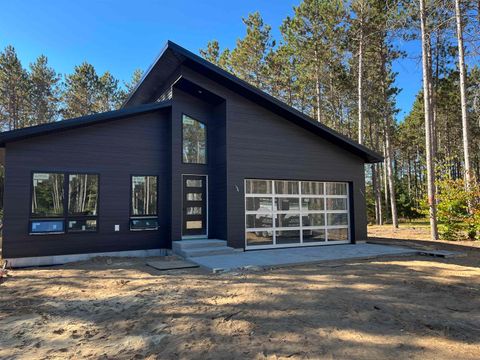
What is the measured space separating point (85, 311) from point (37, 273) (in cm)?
350

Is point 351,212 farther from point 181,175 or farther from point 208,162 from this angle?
point 181,175

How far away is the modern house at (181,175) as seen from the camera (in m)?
8.29

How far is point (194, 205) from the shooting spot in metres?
10.2

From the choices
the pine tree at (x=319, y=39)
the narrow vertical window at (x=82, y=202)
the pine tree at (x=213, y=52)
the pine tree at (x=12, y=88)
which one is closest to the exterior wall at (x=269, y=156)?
the narrow vertical window at (x=82, y=202)

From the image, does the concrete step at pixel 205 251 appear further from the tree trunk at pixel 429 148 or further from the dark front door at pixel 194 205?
the tree trunk at pixel 429 148

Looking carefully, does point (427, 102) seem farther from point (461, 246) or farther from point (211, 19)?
point (211, 19)

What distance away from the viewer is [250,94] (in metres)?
10.1

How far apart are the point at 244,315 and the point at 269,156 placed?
6654 mm

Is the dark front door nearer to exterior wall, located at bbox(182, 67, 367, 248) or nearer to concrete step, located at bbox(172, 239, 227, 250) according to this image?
concrete step, located at bbox(172, 239, 227, 250)

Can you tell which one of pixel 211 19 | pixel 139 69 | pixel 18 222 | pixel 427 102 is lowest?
pixel 18 222

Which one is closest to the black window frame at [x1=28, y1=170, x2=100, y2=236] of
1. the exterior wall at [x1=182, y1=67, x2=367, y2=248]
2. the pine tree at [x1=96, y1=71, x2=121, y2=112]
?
the exterior wall at [x1=182, y1=67, x2=367, y2=248]

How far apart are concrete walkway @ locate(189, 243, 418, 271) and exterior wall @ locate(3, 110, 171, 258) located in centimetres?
233

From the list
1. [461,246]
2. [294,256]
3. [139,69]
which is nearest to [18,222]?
[294,256]

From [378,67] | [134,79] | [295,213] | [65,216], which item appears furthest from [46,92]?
[295,213]
